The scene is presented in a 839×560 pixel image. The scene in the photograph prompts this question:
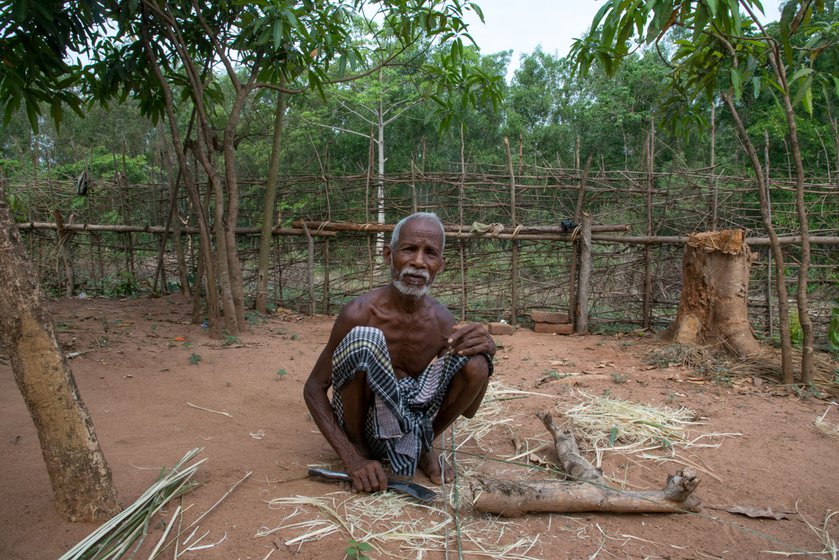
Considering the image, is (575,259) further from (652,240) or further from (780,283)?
(780,283)

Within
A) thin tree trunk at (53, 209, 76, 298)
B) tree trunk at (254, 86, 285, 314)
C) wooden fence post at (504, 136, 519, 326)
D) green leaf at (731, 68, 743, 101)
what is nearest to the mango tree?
green leaf at (731, 68, 743, 101)

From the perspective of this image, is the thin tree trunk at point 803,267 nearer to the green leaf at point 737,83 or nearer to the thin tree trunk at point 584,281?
the green leaf at point 737,83

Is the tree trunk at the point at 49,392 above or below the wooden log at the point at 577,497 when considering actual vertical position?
above

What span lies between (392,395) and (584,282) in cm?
533

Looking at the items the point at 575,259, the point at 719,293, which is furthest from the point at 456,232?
the point at 719,293

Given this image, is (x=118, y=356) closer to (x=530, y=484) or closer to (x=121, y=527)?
(x=121, y=527)

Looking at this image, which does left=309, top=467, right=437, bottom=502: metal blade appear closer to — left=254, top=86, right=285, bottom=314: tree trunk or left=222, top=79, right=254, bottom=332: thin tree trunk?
left=222, top=79, right=254, bottom=332: thin tree trunk

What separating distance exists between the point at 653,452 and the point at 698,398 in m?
1.34

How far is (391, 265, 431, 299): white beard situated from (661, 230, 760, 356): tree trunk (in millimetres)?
3906

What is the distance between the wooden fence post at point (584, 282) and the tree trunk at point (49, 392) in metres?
6.13

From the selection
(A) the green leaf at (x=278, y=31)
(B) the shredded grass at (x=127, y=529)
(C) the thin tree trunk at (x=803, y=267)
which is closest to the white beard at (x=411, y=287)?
(B) the shredded grass at (x=127, y=529)

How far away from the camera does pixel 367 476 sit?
90.4 inches

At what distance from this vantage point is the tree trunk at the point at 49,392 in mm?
1604

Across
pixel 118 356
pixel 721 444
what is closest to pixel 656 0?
pixel 721 444
